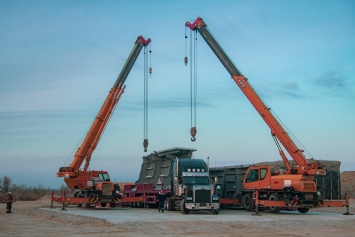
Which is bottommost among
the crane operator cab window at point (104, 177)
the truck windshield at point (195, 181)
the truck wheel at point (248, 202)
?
the truck wheel at point (248, 202)

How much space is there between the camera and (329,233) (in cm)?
2047

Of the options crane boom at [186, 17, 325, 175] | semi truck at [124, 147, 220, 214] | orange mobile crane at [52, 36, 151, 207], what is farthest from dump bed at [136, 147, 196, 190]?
crane boom at [186, 17, 325, 175]

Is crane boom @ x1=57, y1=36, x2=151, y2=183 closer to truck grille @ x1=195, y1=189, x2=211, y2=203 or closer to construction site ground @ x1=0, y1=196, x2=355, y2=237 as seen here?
construction site ground @ x1=0, y1=196, x2=355, y2=237

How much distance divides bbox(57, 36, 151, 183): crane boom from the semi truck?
4.33 meters

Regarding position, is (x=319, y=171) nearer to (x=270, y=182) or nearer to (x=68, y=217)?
(x=270, y=182)

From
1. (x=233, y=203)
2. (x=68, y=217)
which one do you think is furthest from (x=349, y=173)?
(x=68, y=217)

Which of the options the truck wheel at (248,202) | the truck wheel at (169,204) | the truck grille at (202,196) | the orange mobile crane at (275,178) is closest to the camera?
the truck grille at (202,196)

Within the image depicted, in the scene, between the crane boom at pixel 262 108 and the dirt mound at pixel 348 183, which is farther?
the dirt mound at pixel 348 183

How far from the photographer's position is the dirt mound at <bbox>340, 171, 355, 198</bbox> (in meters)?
61.1

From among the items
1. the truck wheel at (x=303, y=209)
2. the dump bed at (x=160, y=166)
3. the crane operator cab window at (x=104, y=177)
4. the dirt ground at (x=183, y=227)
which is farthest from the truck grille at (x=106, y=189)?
the truck wheel at (x=303, y=209)

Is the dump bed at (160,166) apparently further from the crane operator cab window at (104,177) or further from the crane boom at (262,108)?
the crane boom at (262,108)

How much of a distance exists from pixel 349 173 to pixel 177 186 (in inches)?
1981

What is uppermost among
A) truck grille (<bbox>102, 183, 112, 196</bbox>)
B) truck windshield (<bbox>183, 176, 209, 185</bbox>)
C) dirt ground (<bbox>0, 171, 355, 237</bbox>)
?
truck windshield (<bbox>183, 176, 209, 185</bbox>)

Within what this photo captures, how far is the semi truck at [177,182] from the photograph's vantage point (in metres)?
28.5
